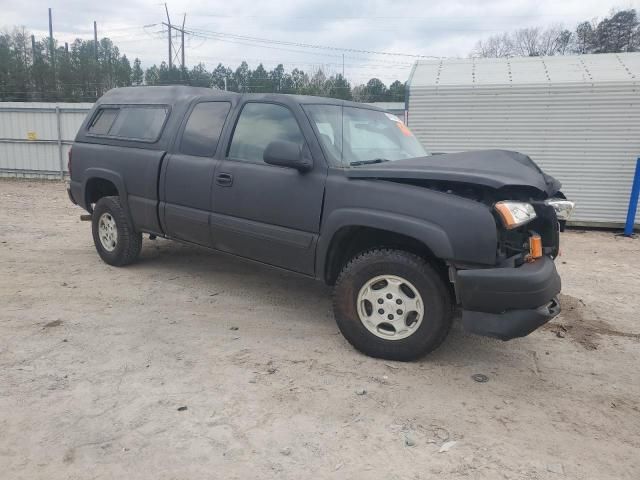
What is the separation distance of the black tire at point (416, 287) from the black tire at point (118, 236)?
9.84 ft

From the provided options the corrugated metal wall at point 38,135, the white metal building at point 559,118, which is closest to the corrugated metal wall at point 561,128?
the white metal building at point 559,118

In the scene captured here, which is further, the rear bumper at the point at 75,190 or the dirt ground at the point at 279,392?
the rear bumper at the point at 75,190

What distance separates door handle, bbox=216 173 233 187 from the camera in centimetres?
442

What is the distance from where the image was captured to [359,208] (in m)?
3.62

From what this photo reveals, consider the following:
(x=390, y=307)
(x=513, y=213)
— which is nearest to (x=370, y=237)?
(x=390, y=307)

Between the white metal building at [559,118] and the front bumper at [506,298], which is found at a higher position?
the white metal building at [559,118]

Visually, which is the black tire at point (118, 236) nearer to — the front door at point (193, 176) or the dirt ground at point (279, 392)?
the dirt ground at point (279, 392)

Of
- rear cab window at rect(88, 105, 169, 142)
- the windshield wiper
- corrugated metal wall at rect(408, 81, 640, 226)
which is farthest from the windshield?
corrugated metal wall at rect(408, 81, 640, 226)

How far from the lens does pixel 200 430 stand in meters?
2.82

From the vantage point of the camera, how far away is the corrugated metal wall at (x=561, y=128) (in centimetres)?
863

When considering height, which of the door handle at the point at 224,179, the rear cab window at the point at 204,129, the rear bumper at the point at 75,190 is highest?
the rear cab window at the point at 204,129

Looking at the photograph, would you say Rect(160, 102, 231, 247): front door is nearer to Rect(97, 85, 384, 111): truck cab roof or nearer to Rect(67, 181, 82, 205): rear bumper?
Rect(97, 85, 384, 111): truck cab roof

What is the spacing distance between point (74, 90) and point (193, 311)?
28190mm

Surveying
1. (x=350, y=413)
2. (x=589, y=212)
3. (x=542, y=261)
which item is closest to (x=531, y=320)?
(x=542, y=261)
